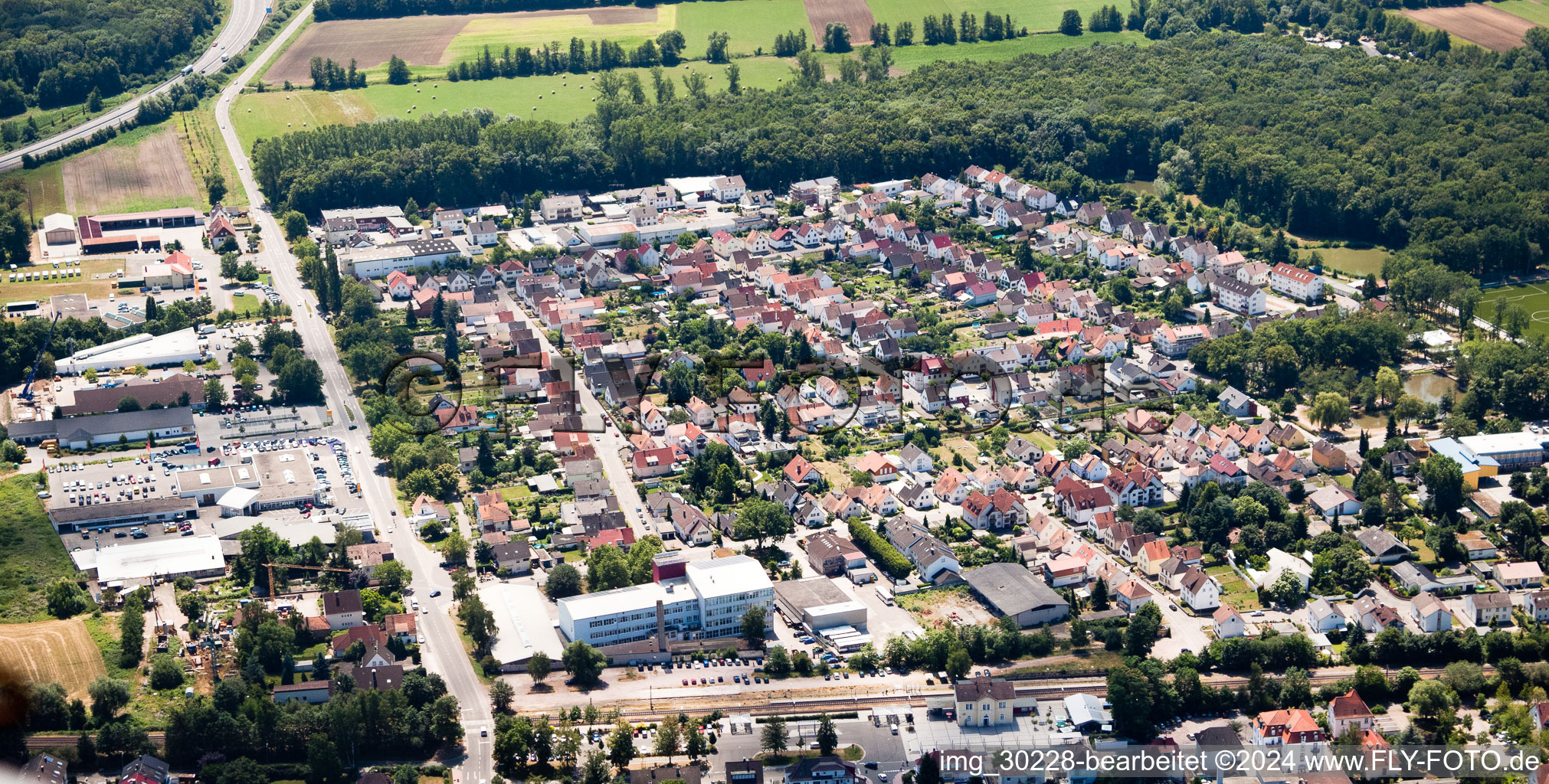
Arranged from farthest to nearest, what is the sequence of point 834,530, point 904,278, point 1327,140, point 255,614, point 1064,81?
point 1064,81
point 1327,140
point 904,278
point 834,530
point 255,614

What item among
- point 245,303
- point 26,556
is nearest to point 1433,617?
point 26,556

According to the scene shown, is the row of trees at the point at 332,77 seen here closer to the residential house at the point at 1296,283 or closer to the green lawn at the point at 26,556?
the green lawn at the point at 26,556

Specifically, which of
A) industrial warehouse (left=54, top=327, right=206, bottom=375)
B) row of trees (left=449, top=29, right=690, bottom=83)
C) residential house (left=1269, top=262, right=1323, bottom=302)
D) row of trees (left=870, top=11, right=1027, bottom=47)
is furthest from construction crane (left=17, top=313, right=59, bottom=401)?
row of trees (left=870, top=11, right=1027, bottom=47)

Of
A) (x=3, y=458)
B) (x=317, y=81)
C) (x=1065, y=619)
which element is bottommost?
(x=1065, y=619)

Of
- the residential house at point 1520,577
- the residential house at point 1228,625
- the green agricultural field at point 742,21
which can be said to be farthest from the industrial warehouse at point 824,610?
the green agricultural field at point 742,21

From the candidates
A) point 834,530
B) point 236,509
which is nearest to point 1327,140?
point 834,530

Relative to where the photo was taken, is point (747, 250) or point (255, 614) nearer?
point (255, 614)

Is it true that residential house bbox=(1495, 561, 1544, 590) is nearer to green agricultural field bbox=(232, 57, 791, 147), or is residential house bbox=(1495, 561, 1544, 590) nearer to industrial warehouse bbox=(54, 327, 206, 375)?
industrial warehouse bbox=(54, 327, 206, 375)

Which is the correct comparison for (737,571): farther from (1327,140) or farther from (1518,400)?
(1327,140)
